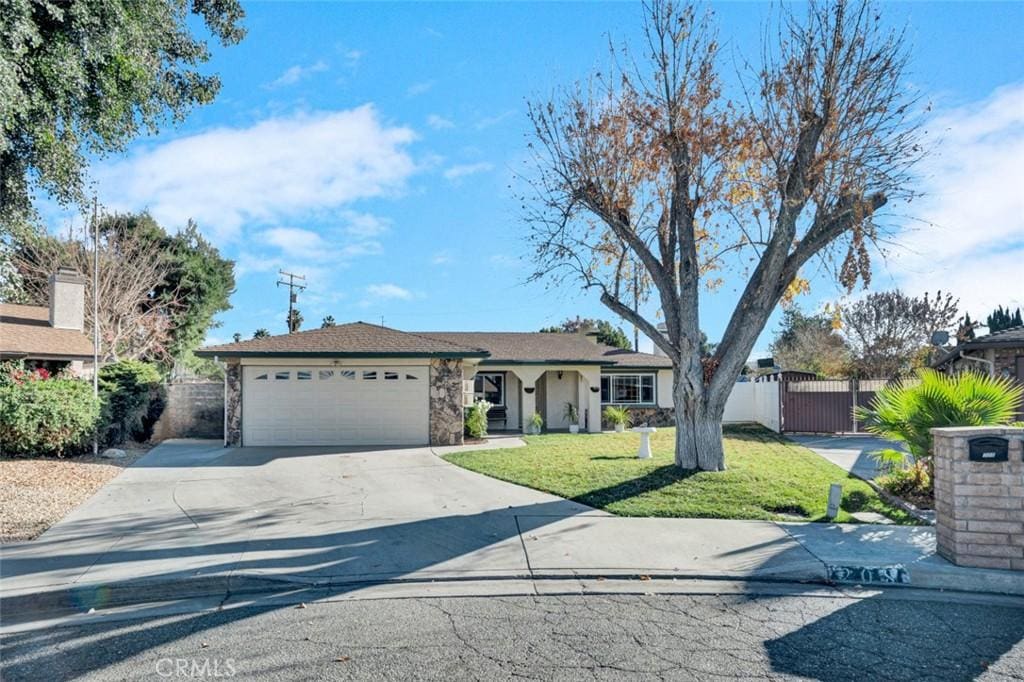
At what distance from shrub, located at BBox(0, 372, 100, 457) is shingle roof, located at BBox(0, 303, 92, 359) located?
3159 mm

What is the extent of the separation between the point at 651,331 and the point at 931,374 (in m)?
4.27

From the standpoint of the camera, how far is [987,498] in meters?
5.69

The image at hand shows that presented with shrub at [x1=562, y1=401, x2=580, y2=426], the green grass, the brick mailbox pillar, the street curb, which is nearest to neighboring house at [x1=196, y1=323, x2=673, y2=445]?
the green grass

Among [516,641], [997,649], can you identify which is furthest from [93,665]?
[997,649]

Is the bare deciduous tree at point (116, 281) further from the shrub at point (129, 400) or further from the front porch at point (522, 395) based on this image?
the front porch at point (522, 395)

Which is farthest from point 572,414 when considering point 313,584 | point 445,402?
point 313,584

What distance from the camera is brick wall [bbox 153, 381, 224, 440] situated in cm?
1738

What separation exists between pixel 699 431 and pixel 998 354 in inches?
416

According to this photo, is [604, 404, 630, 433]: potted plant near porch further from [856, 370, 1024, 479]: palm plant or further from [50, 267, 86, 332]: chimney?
[50, 267, 86, 332]: chimney

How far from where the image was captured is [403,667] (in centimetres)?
400

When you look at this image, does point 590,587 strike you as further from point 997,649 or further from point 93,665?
point 93,665

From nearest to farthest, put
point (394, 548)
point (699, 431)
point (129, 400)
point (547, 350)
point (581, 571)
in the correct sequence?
point (581, 571) < point (394, 548) < point (699, 431) < point (129, 400) < point (547, 350)

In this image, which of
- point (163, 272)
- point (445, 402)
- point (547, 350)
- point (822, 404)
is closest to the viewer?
point (445, 402)

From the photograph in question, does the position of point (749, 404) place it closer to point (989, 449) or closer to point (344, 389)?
point (344, 389)
